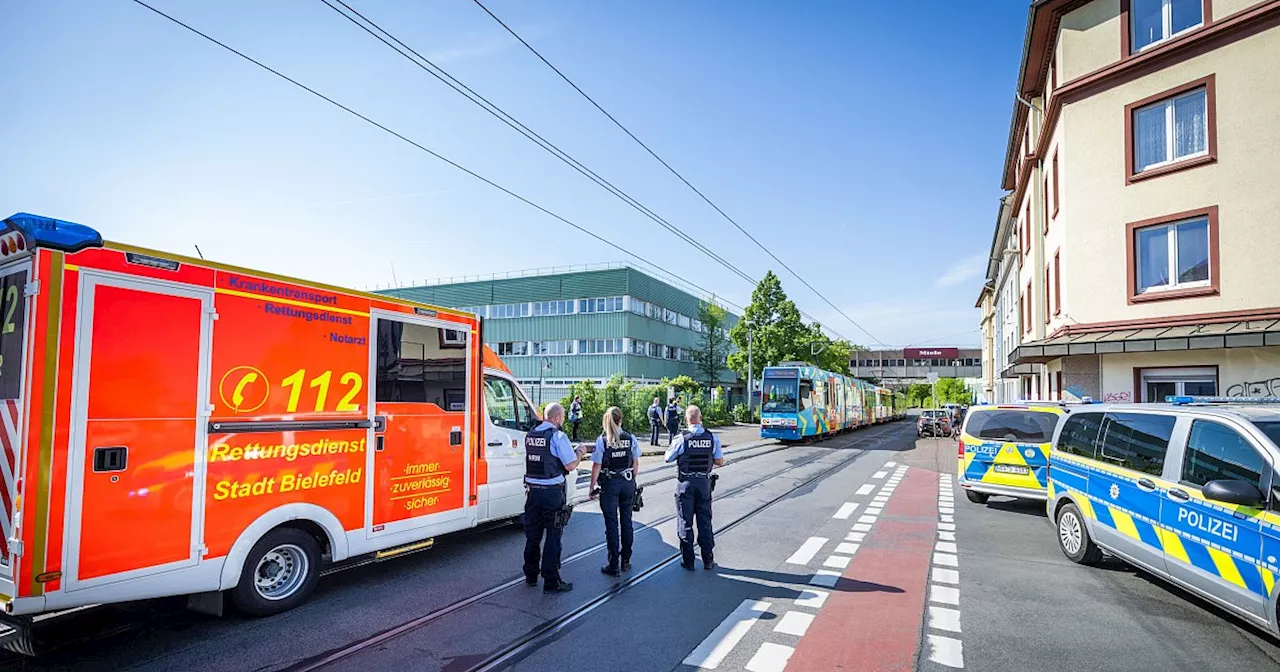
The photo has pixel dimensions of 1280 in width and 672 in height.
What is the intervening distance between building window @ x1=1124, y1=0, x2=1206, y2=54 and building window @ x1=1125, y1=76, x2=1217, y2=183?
1264 millimetres

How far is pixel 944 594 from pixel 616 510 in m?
3.38

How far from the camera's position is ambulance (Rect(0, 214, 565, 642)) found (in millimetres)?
4547

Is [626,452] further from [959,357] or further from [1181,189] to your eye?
[959,357]

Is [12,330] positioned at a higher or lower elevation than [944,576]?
higher

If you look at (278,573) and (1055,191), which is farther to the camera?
(1055,191)

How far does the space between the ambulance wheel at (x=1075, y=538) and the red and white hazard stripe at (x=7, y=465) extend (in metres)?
9.94

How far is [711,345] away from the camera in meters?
55.1

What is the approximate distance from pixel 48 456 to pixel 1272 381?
17.8 m

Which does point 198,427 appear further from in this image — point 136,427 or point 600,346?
point 600,346

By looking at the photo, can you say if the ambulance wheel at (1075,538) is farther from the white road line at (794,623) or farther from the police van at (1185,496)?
the white road line at (794,623)

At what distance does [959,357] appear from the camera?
110312 millimetres

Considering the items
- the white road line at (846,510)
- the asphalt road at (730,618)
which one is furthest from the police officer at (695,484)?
the white road line at (846,510)

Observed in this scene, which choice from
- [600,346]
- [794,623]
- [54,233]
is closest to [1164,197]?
[794,623]

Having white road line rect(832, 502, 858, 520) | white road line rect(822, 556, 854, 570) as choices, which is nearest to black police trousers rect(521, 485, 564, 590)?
white road line rect(822, 556, 854, 570)
